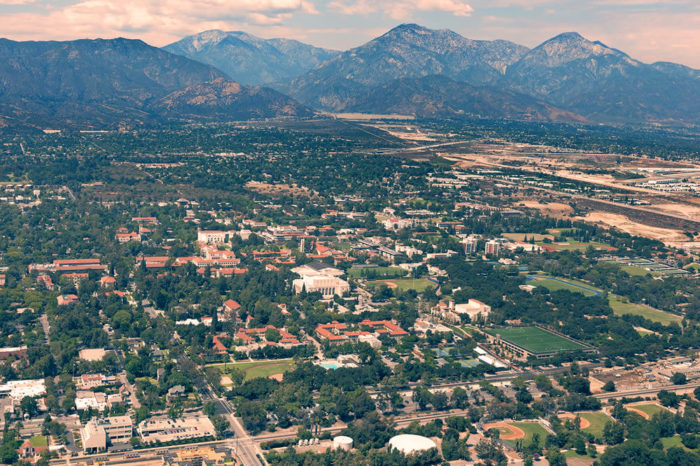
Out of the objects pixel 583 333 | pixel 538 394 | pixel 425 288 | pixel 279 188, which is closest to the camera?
pixel 538 394

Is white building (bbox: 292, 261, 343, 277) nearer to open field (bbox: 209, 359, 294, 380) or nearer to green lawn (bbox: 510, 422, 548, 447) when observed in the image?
open field (bbox: 209, 359, 294, 380)

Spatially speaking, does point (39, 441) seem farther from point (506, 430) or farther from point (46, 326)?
point (506, 430)

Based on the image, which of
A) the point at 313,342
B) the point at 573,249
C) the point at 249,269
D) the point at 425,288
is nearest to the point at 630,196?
the point at 573,249

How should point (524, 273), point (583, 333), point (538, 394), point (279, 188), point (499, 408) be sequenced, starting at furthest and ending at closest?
point (279, 188) → point (524, 273) → point (583, 333) → point (538, 394) → point (499, 408)

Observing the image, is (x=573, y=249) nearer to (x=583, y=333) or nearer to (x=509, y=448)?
(x=583, y=333)

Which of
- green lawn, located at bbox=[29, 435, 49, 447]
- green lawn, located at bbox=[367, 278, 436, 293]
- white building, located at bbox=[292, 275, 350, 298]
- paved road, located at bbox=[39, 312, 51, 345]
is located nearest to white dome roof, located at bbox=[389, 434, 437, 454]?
green lawn, located at bbox=[29, 435, 49, 447]

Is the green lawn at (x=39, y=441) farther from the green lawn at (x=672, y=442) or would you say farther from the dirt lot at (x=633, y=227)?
the dirt lot at (x=633, y=227)
